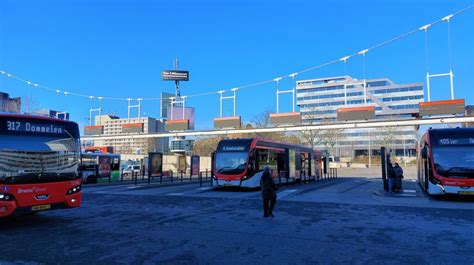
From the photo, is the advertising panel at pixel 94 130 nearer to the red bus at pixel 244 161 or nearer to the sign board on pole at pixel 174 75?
the sign board on pole at pixel 174 75

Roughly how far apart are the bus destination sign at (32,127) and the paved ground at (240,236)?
247cm

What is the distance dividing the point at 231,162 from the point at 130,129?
127 feet

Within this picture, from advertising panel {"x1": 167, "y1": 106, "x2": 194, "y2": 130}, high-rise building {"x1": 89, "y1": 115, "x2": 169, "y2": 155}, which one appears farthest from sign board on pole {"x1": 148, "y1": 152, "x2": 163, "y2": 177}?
high-rise building {"x1": 89, "y1": 115, "x2": 169, "y2": 155}

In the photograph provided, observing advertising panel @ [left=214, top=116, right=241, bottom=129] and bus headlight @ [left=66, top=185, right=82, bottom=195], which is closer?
bus headlight @ [left=66, top=185, right=82, bottom=195]

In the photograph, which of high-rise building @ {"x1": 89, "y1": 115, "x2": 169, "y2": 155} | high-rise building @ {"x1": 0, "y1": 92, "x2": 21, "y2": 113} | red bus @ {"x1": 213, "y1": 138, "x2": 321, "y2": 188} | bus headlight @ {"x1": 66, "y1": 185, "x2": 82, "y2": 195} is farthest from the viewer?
high-rise building @ {"x1": 89, "y1": 115, "x2": 169, "y2": 155}

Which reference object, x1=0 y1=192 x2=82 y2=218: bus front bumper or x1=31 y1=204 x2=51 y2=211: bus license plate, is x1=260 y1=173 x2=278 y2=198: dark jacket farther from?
x1=31 y1=204 x2=51 y2=211: bus license plate

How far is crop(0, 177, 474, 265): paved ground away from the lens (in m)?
6.68

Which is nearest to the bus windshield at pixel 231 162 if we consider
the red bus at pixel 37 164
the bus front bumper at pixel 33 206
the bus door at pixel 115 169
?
the red bus at pixel 37 164

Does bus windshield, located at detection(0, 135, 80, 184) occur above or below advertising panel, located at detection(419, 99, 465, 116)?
below

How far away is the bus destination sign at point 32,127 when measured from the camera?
30.7 feet

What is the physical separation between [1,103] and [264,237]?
51607 mm

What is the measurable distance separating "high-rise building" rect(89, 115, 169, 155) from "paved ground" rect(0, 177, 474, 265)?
4632cm

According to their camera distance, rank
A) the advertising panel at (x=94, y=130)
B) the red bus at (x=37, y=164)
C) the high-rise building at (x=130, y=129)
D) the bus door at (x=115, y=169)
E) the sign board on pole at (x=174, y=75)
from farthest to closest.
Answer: the sign board on pole at (x=174, y=75)
the advertising panel at (x=94, y=130)
the high-rise building at (x=130, y=129)
the bus door at (x=115, y=169)
the red bus at (x=37, y=164)

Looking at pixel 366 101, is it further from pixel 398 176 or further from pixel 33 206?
pixel 33 206
